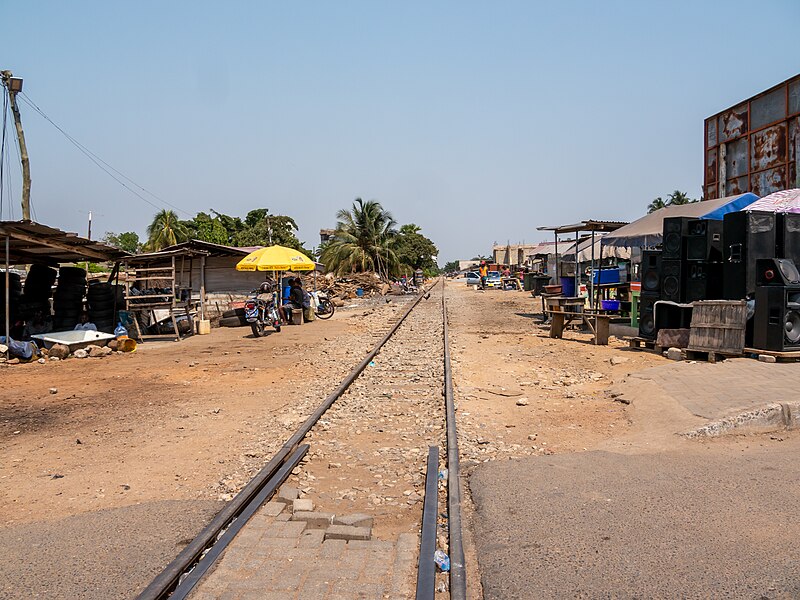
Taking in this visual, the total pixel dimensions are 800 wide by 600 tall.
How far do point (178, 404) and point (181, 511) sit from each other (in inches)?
161

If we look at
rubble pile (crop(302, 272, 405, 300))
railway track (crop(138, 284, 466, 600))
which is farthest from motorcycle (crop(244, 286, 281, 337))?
rubble pile (crop(302, 272, 405, 300))

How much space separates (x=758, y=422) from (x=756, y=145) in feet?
Answer: 53.9

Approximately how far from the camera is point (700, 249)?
1165 centimetres

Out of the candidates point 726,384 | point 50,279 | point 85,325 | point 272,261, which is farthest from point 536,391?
point 50,279

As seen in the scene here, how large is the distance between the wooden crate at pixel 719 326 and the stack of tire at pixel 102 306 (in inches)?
504

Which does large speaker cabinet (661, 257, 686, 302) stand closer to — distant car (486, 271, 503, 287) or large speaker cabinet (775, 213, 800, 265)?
large speaker cabinet (775, 213, 800, 265)

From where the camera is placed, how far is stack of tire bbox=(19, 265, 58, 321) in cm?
1570

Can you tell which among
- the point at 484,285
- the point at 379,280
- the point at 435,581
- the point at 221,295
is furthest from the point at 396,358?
the point at 484,285

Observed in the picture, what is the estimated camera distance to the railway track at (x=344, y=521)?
346 cm

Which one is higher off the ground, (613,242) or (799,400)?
(613,242)

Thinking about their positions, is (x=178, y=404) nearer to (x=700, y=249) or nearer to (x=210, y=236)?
(x=700, y=249)

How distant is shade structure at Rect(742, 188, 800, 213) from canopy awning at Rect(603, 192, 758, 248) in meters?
0.57

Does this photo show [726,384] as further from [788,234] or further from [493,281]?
[493,281]

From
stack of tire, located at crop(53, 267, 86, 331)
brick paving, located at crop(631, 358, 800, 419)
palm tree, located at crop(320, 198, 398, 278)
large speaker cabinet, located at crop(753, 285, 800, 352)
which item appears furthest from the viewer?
palm tree, located at crop(320, 198, 398, 278)
